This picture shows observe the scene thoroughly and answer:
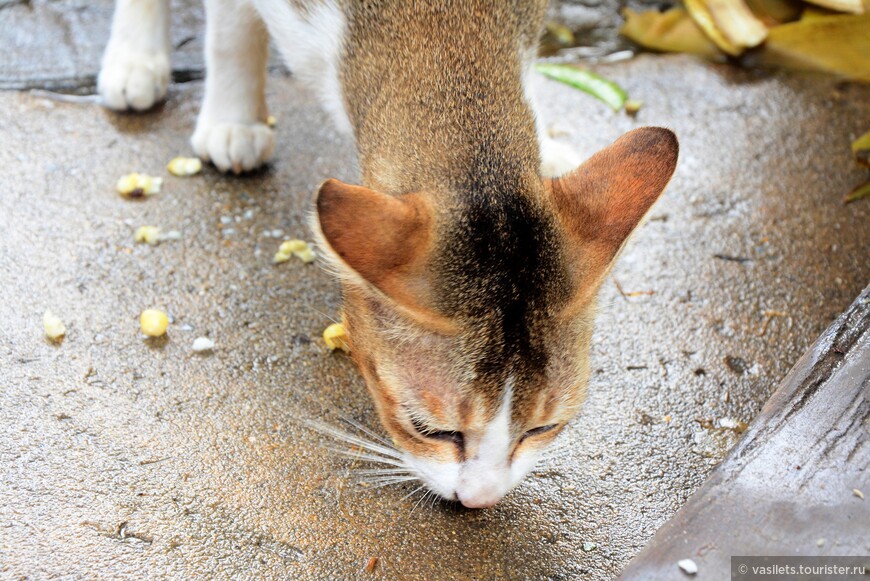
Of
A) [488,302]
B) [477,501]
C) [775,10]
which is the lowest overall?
[477,501]

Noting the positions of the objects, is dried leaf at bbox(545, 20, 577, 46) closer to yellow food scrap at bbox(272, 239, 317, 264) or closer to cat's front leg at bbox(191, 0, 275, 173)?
cat's front leg at bbox(191, 0, 275, 173)

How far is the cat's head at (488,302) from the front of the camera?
6.71ft

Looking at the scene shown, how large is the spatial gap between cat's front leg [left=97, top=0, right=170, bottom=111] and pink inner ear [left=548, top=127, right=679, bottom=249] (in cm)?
224

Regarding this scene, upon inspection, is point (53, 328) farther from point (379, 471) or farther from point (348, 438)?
point (379, 471)

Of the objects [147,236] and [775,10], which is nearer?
[147,236]

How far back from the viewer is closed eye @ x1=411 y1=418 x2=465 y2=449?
7.25 feet

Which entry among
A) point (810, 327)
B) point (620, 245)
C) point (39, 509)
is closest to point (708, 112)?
point (810, 327)

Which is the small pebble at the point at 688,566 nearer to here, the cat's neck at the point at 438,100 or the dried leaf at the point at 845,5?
the cat's neck at the point at 438,100

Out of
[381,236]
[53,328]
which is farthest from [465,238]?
[53,328]

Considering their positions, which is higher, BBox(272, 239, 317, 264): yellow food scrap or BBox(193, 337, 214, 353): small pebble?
BBox(272, 239, 317, 264): yellow food scrap

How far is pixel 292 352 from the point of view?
290 cm

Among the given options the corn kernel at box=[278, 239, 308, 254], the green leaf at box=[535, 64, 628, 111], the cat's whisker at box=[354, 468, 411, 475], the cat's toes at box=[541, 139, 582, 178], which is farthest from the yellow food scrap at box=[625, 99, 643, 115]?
the cat's whisker at box=[354, 468, 411, 475]

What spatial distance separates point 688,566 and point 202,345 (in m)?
1.66

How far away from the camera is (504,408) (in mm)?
2139
